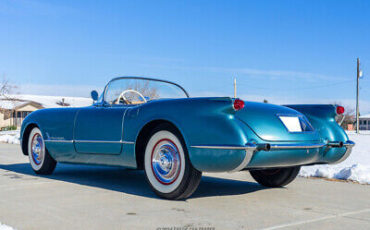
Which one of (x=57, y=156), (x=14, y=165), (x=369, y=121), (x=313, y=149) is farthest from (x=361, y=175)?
(x=369, y=121)

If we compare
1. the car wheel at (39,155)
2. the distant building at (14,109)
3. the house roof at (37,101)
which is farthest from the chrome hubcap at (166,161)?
the distant building at (14,109)

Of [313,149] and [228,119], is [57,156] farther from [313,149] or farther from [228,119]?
[313,149]

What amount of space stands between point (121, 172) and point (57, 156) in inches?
47.3

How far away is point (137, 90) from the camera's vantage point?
19.8 feet

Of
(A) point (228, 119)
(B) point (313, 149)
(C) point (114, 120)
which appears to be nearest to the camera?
(A) point (228, 119)

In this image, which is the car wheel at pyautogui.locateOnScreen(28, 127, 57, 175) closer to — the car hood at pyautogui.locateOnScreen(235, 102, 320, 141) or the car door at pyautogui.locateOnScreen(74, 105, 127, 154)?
the car door at pyautogui.locateOnScreen(74, 105, 127, 154)

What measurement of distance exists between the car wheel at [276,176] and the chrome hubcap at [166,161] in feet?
4.94

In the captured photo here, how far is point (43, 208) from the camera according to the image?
3963 mm

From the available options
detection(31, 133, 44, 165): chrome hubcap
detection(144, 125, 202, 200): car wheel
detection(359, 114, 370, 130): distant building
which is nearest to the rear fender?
detection(144, 125, 202, 200): car wheel

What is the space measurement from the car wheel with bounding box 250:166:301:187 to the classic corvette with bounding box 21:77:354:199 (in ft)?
0.04

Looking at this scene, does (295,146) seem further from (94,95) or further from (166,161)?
(94,95)

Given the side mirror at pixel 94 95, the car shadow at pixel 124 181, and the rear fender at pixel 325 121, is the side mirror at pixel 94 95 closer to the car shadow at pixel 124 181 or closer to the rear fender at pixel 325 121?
the car shadow at pixel 124 181

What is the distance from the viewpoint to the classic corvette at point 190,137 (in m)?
4.00

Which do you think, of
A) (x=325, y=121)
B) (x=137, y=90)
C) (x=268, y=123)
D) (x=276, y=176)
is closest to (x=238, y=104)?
(x=268, y=123)
